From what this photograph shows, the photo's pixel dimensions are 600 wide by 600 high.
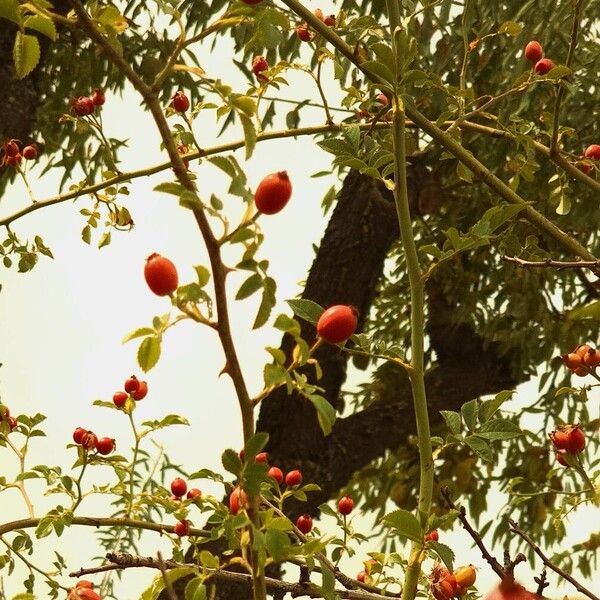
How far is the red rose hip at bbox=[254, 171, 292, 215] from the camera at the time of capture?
1.57 feet

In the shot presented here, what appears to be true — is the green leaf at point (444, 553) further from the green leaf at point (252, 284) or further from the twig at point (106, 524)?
the twig at point (106, 524)

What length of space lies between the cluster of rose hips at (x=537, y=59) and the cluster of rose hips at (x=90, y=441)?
69 cm

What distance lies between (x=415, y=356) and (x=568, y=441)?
1.06 ft

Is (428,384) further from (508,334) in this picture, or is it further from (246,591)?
(246,591)

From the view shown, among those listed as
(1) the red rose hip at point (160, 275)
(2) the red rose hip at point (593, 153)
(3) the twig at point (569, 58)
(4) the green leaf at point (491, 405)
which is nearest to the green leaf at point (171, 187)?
(1) the red rose hip at point (160, 275)

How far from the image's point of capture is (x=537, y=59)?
1.26 meters

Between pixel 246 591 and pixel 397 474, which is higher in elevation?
pixel 397 474

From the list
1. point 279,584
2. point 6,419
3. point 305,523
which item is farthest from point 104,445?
point 279,584

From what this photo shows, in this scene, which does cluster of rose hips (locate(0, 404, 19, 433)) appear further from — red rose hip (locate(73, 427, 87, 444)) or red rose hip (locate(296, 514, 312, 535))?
red rose hip (locate(296, 514, 312, 535))

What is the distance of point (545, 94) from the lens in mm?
2422

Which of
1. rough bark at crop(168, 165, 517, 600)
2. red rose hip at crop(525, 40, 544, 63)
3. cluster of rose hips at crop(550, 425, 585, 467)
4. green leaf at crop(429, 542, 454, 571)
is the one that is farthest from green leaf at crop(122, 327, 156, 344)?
rough bark at crop(168, 165, 517, 600)

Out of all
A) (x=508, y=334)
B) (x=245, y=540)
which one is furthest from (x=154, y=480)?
(x=245, y=540)

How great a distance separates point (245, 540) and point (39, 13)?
31cm

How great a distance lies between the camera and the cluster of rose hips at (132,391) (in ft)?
3.76
